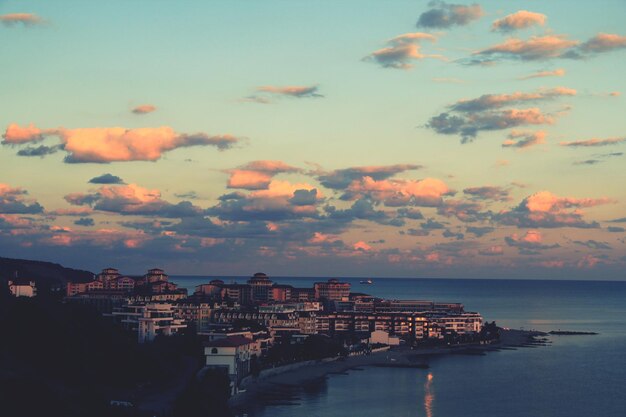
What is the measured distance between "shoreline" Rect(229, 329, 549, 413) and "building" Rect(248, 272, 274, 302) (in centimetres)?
2799

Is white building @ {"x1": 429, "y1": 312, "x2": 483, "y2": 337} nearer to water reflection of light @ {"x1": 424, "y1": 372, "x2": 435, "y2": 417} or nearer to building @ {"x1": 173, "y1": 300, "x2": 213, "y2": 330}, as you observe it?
building @ {"x1": 173, "y1": 300, "x2": 213, "y2": 330}

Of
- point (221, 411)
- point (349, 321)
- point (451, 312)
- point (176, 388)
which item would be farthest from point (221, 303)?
point (221, 411)

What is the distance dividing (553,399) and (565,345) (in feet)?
103

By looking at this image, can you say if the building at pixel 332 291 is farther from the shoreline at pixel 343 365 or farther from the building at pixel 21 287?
the building at pixel 21 287

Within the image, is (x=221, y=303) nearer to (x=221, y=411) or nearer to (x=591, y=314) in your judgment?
(x=221, y=411)

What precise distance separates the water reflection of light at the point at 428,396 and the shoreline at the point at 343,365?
5932 mm

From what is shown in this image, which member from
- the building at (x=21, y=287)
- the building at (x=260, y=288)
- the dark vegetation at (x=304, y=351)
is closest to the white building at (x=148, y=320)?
the dark vegetation at (x=304, y=351)

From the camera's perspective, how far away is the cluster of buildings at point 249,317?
5934 cm

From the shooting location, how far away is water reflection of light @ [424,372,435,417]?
1785 inches

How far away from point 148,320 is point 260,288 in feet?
147

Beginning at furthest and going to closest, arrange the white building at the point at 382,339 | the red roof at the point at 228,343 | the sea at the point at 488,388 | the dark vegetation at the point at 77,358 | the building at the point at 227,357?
the white building at the point at 382,339 → the red roof at the point at 228,343 → the building at the point at 227,357 → the sea at the point at 488,388 → the dark vegetation at the point at 77,358

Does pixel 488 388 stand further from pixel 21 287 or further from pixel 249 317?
pixel 21 287

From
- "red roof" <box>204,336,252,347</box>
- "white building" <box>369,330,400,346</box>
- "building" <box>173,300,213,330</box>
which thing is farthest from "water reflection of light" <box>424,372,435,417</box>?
"building" <box>173,300,213,330</box>

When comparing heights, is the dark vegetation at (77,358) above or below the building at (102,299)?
below
